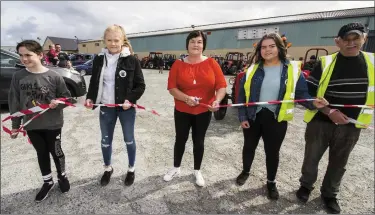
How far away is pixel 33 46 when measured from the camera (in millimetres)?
2406

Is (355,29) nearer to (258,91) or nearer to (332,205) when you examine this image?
(258,91)

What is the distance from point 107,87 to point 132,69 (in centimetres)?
36

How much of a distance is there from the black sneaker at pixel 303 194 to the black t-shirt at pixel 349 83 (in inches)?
41.1

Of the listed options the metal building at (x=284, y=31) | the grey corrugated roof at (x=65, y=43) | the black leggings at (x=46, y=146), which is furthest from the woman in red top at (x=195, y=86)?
the grey corrugated roof at (x=65, y=43)

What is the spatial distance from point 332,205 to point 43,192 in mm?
3348

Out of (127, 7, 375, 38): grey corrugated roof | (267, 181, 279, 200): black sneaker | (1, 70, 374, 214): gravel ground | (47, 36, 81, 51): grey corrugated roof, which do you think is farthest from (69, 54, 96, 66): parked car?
(47, 36, 81, 51): grey corrugated roof

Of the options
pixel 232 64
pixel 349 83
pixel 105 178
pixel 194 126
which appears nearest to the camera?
pixel 349 83

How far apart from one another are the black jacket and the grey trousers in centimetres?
209

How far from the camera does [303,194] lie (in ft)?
9.05

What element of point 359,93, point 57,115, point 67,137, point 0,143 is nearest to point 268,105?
point 359,93

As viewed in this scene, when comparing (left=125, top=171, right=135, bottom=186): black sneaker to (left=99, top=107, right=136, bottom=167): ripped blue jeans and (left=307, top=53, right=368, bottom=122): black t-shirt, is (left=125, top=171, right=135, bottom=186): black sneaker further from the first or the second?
(left=307, top=53, right=368, bottom=122): black t-shirt

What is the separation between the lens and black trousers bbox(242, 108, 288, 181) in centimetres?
253

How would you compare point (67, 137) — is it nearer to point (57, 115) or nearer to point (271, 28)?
point (57, 115)

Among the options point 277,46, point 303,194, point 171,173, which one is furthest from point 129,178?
point 277,46
